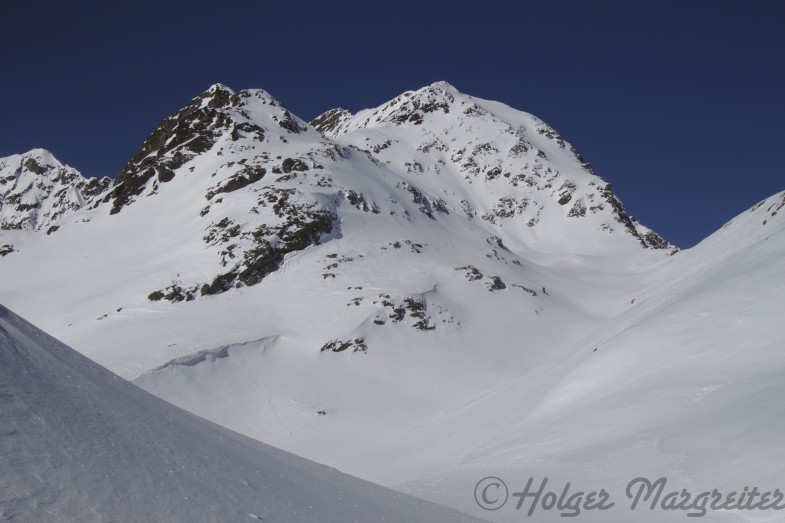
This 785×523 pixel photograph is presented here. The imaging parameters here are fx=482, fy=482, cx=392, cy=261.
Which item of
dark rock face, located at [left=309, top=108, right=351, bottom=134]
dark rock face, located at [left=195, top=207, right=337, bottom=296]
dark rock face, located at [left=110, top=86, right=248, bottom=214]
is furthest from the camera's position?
dark rock face, located at [left=309, top=108, right=351, bottom=134]

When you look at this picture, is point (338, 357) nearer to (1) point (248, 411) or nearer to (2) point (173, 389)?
(1) point (248, 411)

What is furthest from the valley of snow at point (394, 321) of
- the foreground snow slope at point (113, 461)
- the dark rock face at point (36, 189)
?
the dark rock face at point (36, 189)

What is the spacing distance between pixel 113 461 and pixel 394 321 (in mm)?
24564

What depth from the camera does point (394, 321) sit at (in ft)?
91.1

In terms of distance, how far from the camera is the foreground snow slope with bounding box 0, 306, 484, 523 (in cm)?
287

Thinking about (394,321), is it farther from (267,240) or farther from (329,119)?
(329,119)

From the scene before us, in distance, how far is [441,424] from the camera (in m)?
17.6

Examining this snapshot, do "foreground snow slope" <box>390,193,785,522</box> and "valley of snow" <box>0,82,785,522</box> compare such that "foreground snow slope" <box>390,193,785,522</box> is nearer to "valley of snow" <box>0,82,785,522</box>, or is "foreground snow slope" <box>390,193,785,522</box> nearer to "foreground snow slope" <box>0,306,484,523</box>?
"valley of snow" <box>0,82,785,522</box>

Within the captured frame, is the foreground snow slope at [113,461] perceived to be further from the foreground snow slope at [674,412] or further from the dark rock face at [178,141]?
the dark rock face at [178,141]

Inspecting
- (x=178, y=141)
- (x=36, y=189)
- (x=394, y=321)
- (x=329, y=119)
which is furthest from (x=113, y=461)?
(x=36, y=189)

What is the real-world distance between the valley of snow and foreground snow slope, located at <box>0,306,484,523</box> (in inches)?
182

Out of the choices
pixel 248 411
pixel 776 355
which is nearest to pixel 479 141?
pixel 248 411

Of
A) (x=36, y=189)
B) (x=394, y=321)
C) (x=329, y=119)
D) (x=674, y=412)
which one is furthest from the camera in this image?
(x=36, y=189)

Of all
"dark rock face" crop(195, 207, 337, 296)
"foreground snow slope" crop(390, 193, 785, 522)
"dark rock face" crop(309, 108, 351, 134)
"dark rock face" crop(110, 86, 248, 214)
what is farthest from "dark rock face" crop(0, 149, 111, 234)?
"foreground snow slope" crop(390, 193, 785, 522)
